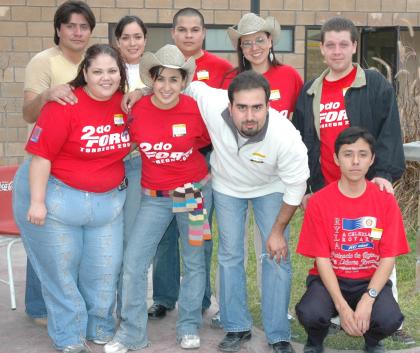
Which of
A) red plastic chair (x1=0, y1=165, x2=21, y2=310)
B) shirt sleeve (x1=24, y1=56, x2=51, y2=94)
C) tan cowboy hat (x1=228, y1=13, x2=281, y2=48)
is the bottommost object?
red plastic chair (x1=0, y1=165, x2=21, y2=310)

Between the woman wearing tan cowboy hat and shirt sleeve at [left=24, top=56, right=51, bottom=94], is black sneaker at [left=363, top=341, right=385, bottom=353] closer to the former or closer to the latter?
the woman wearing tan cowboy hat

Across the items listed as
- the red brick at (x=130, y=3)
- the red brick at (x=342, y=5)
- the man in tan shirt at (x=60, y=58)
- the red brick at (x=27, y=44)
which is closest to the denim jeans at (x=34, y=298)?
the man in tan shirt at (x=60, y=58)

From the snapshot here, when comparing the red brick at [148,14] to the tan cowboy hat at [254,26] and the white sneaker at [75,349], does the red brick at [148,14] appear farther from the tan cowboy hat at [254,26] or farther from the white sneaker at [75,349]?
the white sneaker at [75,349]

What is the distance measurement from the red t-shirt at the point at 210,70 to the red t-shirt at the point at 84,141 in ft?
2.57

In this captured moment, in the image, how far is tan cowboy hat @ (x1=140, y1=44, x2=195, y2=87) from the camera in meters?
4.20

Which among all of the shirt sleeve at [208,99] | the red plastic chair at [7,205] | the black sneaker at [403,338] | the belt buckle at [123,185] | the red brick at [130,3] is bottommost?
the black sneaker at [403,338]

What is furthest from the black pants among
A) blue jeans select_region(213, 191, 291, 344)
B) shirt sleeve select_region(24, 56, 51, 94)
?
shirt sleeve select_region(24, 56, 51, 94)

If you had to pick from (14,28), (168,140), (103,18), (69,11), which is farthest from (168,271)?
(14,28)

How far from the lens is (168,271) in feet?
16.5

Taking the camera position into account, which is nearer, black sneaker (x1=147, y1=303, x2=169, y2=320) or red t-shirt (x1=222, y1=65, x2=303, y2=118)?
red t-shirt (x1=222, y1=65, x2=303, y2=118)

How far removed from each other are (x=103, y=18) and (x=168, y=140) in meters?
6.06

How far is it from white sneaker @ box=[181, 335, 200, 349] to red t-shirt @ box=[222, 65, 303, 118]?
57.8 inches

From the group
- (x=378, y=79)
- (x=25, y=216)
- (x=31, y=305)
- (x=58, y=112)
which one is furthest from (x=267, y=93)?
(x=31, y=305)

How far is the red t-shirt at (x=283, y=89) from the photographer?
183 inches
